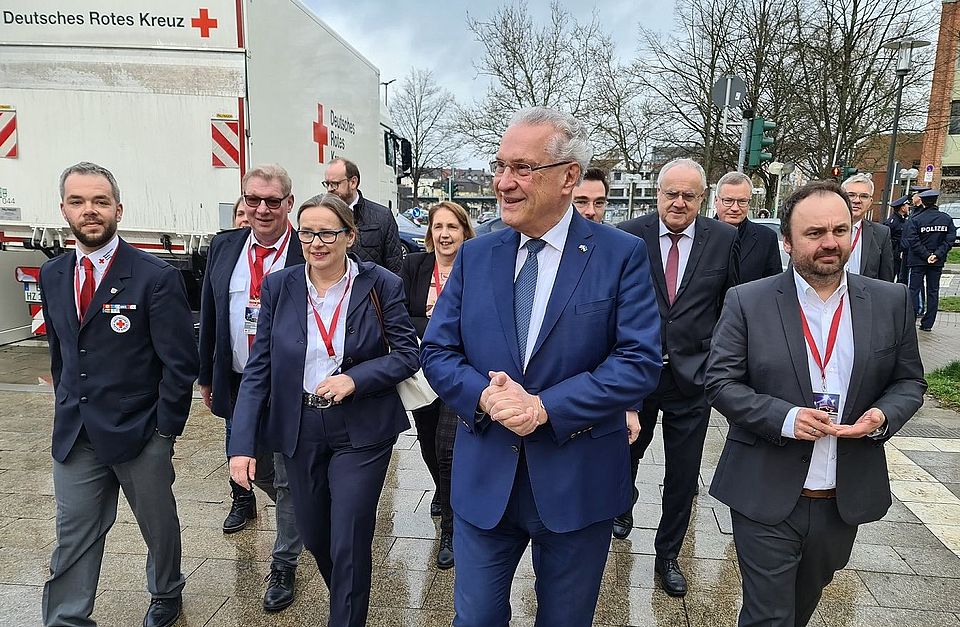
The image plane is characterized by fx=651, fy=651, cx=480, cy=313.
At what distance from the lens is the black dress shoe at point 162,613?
3057 mm

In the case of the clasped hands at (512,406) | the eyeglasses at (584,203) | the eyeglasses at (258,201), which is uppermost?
the eyeglasses at (584,203)

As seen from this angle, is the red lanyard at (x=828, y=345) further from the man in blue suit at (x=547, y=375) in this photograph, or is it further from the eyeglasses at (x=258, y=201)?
the eyeglasses at (x=258, y=201)

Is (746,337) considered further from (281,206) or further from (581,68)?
(581,68)

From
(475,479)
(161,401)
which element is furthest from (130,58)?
(475,479)

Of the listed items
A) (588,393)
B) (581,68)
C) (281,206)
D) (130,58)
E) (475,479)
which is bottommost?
(475,479)

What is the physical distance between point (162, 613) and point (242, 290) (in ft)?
5.33

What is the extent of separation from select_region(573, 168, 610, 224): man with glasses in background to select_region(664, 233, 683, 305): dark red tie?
912mm

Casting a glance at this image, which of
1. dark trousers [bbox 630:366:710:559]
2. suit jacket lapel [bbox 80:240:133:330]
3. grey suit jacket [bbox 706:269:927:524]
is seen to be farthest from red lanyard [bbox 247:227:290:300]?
grey suit jacket [bbox 706:269:927:524]

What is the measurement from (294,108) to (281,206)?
437 centimetres

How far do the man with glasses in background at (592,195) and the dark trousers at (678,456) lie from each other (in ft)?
4.41

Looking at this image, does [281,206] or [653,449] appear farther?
[653,449]

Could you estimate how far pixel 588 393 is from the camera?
201cm

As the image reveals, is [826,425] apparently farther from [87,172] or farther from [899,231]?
[899,231]

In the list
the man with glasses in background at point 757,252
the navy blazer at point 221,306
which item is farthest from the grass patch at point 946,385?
the navy blazer at point 221,306
